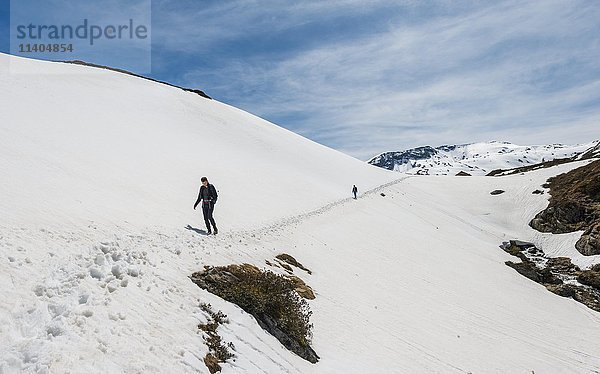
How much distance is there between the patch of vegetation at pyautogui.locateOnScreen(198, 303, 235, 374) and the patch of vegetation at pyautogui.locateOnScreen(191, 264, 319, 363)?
989 mm

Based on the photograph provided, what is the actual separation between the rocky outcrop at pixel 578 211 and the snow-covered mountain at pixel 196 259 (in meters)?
1.56

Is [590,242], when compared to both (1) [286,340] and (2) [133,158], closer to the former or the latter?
(1) [286,340]

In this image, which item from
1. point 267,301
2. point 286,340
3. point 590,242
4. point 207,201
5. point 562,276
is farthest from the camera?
point 590,242

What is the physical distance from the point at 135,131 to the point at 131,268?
3073 centimetres

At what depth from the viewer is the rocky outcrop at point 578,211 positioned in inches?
1404

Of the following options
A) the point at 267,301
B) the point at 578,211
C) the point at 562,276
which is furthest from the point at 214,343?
the point at 578,211

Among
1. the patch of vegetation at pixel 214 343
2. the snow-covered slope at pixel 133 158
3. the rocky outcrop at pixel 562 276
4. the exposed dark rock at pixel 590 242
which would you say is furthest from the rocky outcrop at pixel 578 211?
the patch of vegetation at pixel 214 343

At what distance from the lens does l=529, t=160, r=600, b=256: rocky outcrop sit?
35.7 meters

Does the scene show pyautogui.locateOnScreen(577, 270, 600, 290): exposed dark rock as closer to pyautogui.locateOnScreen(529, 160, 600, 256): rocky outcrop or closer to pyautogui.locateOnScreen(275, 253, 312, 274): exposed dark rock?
pyautogui.locateOnScreen(529, 160, 600, 256): rocky outcrop

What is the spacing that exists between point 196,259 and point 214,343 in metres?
4.21

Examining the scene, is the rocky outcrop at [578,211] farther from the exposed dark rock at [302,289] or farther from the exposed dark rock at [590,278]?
the exposed dark rock at [302,289]

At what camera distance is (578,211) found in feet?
134

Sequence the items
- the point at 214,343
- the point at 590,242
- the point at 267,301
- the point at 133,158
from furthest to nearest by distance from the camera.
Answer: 1. the point at 590,242
2. the point at 133,158
3. the point at 267,301
4. the point at 214,343

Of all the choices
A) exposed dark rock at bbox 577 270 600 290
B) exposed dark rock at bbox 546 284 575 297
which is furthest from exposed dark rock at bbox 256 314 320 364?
exposed dark rock at bbox 577 270 600 290
